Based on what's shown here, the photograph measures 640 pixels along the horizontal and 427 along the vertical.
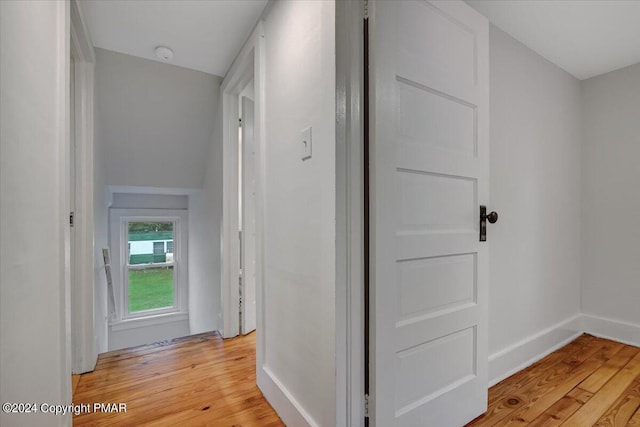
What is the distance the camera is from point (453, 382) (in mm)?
1346

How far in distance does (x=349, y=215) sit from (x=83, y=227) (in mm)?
1752

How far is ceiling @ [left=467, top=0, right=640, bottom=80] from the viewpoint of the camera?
5.49ft

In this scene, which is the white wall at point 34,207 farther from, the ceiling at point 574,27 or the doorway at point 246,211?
the ceiling at point 574,27

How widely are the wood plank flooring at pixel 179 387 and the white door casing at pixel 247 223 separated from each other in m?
0.27

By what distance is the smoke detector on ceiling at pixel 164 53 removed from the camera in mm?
2118

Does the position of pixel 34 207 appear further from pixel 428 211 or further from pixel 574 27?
pixel 574 27

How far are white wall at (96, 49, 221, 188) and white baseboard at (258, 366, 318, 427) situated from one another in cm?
218

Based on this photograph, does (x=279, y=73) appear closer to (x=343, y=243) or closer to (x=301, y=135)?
(x=301, y=135)

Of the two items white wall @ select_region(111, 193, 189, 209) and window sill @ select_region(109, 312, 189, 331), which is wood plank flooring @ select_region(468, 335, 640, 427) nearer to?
window sill @ select_region(109, 312, 189, 331)

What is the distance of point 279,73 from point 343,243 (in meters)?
0.99

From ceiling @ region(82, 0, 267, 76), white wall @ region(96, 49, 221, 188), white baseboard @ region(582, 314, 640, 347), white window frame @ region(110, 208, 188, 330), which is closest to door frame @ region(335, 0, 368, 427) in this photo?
ceiling @ region(82, 0, 267, 76)

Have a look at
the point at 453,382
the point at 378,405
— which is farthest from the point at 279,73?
the point at 453,382

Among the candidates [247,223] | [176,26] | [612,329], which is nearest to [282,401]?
[247,223]

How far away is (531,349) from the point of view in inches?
79.0
